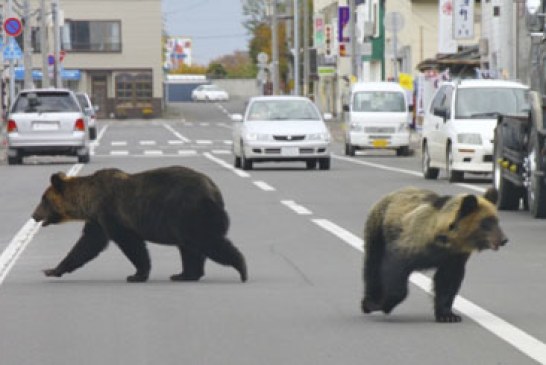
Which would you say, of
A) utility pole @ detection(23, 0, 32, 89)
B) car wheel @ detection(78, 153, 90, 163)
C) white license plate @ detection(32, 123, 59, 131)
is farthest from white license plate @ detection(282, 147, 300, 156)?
utility pole @ detection(23, 0, 32, 89)

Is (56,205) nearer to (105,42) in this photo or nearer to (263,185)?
(263,185)

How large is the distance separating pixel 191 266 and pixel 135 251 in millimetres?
458

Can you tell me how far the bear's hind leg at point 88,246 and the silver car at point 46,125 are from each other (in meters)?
25.1

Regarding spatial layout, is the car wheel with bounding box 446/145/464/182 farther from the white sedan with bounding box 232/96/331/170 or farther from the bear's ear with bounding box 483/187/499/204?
the bear's ear with bounding box 483/187/499/204

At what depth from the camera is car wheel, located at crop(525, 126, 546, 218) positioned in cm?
2012

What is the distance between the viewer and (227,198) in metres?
24.8

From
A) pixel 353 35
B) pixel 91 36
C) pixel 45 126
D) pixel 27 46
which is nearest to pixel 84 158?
pixel 45 126

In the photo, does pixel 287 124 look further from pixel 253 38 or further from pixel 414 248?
pixel 253 38

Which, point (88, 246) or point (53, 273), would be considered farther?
point (53, 273)

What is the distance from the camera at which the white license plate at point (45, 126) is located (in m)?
38.5

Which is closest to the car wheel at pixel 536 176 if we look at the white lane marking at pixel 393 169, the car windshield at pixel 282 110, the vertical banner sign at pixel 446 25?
the white lane marking at pixel 393 169

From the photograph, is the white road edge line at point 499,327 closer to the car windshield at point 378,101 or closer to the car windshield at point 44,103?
the car windshield at point 44,103

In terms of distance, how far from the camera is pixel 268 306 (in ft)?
39.1

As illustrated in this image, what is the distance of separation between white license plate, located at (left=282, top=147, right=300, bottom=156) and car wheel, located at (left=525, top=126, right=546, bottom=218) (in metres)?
13.2
